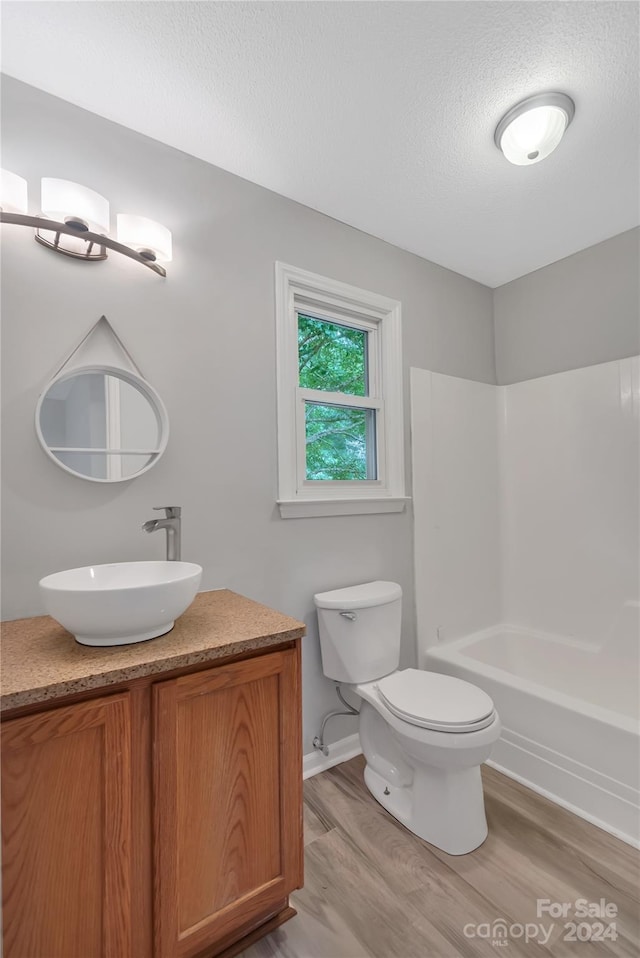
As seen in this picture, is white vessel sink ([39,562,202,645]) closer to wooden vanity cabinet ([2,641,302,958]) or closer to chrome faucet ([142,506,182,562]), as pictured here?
wooden vanity cabinet ([2,641,302,958])

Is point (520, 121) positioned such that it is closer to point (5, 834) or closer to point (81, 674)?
point (81, 674)

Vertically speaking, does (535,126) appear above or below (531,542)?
above

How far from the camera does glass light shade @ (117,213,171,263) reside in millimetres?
1461

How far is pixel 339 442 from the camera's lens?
A: 218 cm

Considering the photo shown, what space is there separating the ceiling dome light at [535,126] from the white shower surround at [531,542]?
102cm

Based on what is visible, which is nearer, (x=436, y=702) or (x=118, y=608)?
(x=118, y=608)

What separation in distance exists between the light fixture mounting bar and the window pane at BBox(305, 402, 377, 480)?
0.92m

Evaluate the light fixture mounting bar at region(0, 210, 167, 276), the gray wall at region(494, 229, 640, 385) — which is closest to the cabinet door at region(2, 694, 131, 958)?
the light fixture mounting bar at region(0, 210, 167, 276)

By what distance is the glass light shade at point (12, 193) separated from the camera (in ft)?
4.14

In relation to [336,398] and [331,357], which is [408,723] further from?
[331,357]

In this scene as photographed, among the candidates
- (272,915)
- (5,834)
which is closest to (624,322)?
(272,915)

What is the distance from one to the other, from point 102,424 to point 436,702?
1.52 m

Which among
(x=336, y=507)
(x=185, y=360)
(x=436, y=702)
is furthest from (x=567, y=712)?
(x=185, y=360)

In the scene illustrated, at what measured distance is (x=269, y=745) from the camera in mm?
1148
